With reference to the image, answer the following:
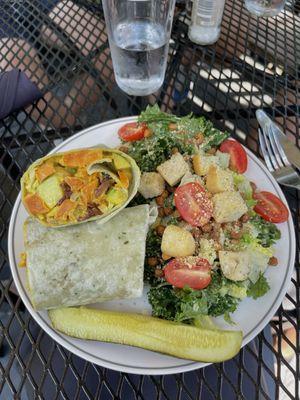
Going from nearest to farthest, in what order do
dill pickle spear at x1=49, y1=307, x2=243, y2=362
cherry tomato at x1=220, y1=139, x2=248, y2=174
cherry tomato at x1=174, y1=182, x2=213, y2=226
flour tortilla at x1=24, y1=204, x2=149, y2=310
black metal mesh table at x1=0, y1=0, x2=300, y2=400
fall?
dill pickle spear at x1=49, y1=307, x2=243, y2=362
flour tortilla at x1=24, y1=204, x2=149, y2=310
cherry tomato at x1=174, y1=182, x2=213, y2=226
cherry tomato at x1=220, y1=139, x2=248, y2=174
black metal mesh table at x1=0, y1=0, x2=300, y2=400

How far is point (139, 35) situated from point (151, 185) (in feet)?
1.91

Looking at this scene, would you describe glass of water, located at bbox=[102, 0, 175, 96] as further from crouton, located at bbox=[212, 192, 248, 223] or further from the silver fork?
crouton, located at bbox=[212, 192, 248, 223]

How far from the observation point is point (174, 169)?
1.03 m

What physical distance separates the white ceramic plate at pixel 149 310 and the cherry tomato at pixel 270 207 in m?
0.02

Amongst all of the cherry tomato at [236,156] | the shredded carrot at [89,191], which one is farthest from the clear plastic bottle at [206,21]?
the shredded carrot at [89,191]

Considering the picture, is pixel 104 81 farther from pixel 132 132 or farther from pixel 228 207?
pixel 228 207

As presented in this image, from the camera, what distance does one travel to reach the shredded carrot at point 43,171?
0.98 metres

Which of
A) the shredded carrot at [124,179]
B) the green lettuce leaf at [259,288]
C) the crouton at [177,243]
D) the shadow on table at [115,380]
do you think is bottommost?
the shadow on table at [115,380]

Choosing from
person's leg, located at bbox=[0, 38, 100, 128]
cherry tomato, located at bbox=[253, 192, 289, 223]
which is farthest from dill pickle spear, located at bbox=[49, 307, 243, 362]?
person's leg, located at bbox=[0, 38, 100, 128]

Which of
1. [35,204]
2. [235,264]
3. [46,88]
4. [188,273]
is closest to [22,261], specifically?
[35,204]

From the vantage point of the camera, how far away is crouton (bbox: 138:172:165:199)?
103 cm

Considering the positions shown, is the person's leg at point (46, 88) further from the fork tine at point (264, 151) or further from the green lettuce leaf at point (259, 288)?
the green lettuce leaf at point (259, 288)

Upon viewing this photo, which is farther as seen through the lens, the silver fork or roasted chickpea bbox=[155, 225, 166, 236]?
the silver fork

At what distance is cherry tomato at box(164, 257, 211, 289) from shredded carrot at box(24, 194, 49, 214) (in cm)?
35
